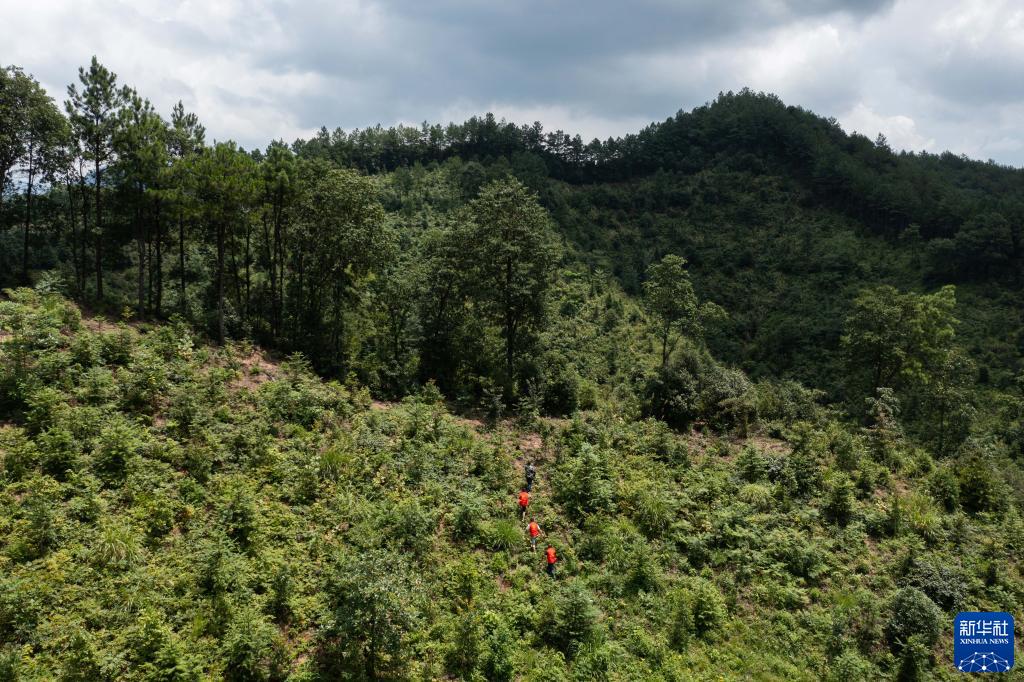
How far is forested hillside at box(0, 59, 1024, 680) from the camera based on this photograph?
1025 cm

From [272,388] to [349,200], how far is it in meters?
11.8

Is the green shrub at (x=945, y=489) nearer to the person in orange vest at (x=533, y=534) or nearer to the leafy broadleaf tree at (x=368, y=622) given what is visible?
the person in orange vest at (x=533, y=534)

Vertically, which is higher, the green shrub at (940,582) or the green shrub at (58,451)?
the green shrub at (58,451)

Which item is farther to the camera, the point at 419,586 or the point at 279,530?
the point at 279,530

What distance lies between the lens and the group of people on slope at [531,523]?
1345 cm

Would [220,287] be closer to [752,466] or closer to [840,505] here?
[752,466]

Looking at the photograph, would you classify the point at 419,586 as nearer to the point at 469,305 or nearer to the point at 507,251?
the point at 507,251

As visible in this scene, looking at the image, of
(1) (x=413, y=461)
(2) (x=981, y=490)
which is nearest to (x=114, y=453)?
(1) (x=413, y=461)

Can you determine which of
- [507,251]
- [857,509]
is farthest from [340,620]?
[507,251]

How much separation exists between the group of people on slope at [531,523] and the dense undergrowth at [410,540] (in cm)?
29

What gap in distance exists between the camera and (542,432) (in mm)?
21203

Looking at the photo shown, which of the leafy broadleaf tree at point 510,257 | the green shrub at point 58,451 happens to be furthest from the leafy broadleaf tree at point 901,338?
the green shrub at point 58,451

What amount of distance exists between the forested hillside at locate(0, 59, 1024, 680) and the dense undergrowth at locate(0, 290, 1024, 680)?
0.08 m

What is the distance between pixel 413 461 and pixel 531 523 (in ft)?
13.9
